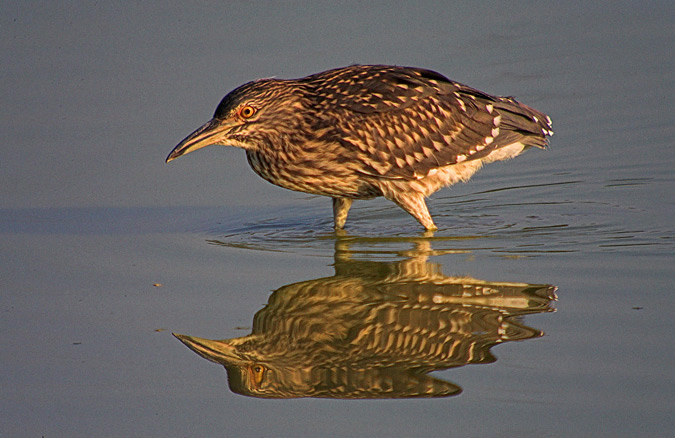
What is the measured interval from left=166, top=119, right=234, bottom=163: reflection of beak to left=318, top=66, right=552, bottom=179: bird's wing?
884 mm

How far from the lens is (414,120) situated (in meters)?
8.33

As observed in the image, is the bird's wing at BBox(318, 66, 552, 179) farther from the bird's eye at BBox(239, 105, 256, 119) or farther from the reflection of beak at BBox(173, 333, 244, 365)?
the reflection of beak at BBox(173, 333, 244, 365)

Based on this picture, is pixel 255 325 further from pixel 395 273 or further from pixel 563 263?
pixel 563 263

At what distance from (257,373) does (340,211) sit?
3.43m

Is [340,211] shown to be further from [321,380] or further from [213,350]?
[321,380]

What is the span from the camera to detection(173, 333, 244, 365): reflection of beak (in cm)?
528

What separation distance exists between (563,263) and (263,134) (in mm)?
2454

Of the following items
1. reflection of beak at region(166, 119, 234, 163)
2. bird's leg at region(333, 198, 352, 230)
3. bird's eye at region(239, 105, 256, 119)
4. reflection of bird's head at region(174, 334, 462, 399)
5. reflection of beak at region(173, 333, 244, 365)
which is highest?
bird's eye at region(239, 105, 256, 119)

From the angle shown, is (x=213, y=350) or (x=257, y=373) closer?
(x=257, y=373)

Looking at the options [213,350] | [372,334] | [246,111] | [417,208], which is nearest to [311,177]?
[246,111]

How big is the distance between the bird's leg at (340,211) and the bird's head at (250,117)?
32.0 inches

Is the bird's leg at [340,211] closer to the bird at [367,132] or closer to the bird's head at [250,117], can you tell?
the bird at [367,132]

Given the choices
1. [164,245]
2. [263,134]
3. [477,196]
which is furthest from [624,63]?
[164,245]

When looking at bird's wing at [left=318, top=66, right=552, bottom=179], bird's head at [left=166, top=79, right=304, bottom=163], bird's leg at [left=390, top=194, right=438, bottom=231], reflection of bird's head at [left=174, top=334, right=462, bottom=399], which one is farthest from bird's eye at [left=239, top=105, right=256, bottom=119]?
reflection of bird's head at [left=174, top=334, right=462, bottom=399]
